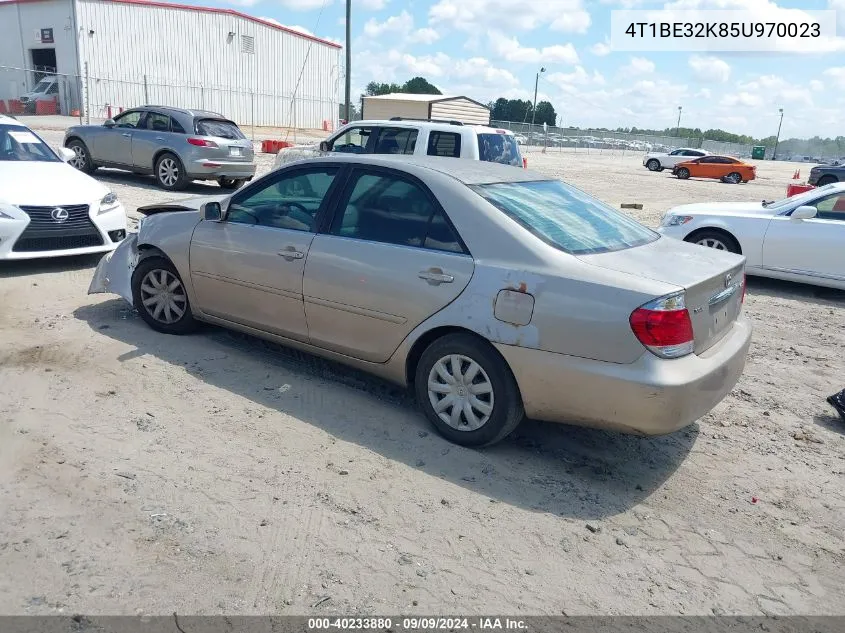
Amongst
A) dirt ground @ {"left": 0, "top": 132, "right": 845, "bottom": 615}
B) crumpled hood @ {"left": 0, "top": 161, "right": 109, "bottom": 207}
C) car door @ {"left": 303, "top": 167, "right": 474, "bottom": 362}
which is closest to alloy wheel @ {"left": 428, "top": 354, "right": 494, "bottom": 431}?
dirt ground @ {"left": 0, "top": 132, "right": 845, "bottom": 615}

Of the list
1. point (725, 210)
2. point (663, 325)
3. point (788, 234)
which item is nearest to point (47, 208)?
point (663, 325)

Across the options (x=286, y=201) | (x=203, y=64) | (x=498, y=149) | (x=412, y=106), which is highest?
(x=203, y=64)

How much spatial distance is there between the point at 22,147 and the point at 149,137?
5.99m

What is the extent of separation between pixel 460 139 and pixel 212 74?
34910mm

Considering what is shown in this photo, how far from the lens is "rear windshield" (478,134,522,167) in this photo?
10.7 metres

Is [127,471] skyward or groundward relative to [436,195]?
groundward

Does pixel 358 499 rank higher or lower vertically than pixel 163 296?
lower

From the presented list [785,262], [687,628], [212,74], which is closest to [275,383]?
[687,628]

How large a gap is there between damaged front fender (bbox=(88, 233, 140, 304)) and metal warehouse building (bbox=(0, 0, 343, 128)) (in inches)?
1088

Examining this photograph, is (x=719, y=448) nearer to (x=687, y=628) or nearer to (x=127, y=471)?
(x=687, y=628)

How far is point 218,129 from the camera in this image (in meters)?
14.2

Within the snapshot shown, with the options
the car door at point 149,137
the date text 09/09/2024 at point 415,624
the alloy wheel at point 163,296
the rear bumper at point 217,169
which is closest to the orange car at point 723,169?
the rear bumper at point 217,169

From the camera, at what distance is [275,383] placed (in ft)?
16.0

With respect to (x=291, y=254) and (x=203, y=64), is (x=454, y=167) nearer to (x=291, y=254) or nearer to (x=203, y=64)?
(x=291, y=254)
